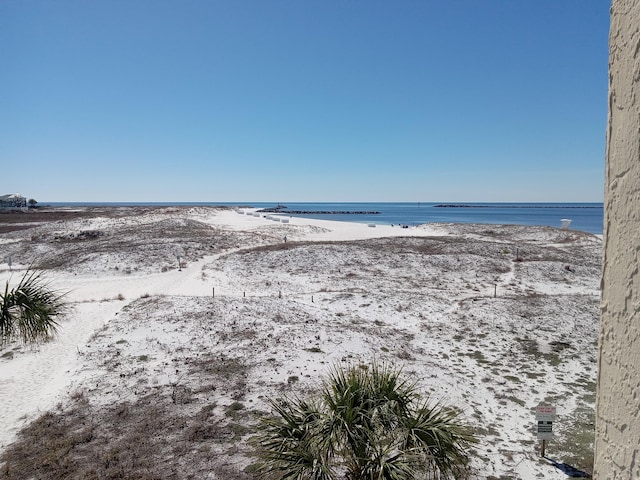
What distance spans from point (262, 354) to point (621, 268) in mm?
15541

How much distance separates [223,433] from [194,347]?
6.65 metres

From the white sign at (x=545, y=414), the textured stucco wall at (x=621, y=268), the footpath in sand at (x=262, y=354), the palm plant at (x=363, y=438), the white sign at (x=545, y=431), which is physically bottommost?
the footpath in sand at (x=262, y=354)

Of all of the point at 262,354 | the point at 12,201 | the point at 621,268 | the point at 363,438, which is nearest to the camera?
the point at 621,268

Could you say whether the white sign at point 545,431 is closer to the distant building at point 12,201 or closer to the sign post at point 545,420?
the sign post at point 545,420

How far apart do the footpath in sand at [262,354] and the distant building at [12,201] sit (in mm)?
125453

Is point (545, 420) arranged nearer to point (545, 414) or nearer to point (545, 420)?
point (545, 420)

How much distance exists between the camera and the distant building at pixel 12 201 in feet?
424

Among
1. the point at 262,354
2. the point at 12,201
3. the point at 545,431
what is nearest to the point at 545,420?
the point at 545,431

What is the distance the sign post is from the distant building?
162797 millimetres

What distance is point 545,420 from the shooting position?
9.57m

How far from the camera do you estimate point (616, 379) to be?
1.50m

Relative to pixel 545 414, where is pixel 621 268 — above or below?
above

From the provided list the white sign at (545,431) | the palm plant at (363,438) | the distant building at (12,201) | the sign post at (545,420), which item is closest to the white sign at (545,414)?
the sign post at (545,420)

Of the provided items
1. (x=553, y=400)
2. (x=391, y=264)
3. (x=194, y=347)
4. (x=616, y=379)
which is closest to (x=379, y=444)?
(x=616, y=379)
